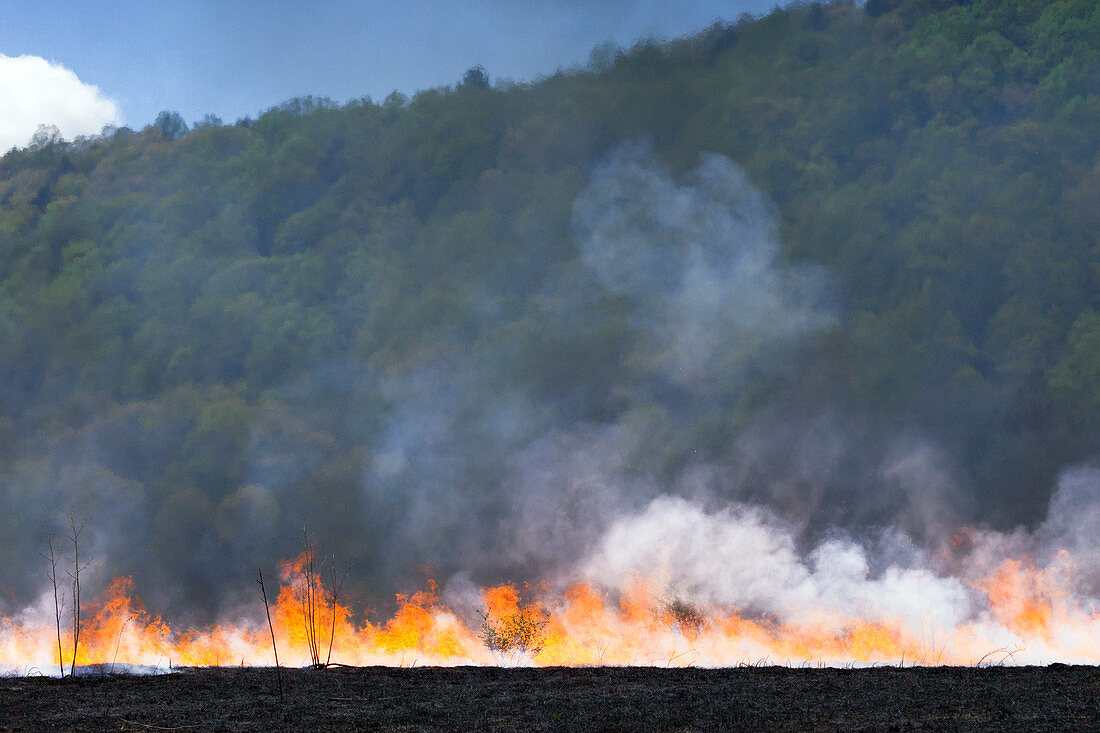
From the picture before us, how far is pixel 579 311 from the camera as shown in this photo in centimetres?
4619

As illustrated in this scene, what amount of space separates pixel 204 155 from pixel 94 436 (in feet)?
70.4

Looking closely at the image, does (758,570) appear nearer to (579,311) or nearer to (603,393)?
(603,393)

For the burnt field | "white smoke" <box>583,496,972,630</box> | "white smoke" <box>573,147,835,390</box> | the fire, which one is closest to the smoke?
"white smoke" <box>573,147,835,390</box>

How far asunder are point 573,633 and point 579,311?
16689mm

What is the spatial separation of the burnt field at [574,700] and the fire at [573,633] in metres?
6.78

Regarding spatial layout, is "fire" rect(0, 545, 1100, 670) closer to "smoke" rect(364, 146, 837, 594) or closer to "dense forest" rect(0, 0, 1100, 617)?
"dense forest" rect(0, 0, 1100, 617)

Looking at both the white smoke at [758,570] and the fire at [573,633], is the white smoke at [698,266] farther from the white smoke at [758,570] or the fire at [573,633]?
the fire at [573,633]

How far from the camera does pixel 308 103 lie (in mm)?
61094

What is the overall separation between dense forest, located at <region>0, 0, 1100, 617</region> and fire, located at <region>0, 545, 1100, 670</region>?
6.27ft

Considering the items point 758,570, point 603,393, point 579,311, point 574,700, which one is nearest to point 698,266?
point 579,311

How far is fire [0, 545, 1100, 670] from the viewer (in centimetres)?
3147

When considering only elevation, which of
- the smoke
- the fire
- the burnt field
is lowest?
the burnt field

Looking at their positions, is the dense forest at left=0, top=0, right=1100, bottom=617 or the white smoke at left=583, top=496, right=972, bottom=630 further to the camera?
the dense forest at left=0, top=0, right=1100, bottom=617

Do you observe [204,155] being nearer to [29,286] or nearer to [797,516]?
[29,286]
